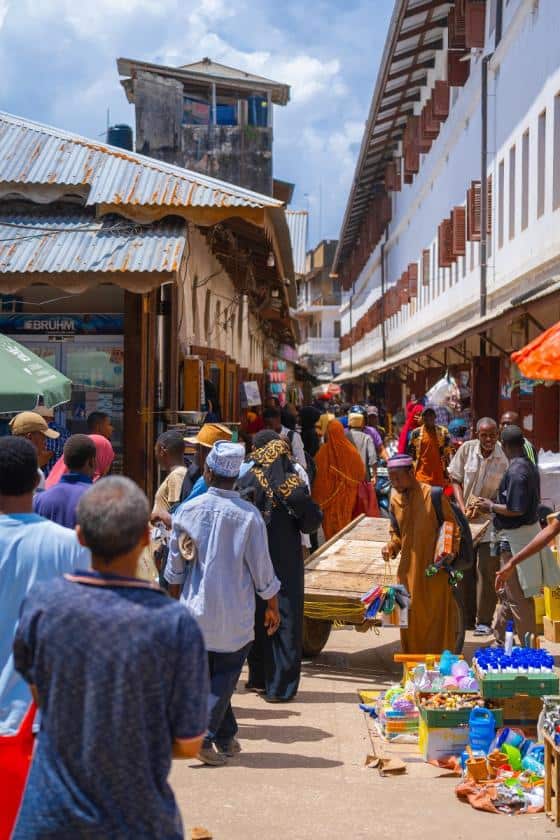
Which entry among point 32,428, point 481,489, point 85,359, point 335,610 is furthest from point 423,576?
point 85,359

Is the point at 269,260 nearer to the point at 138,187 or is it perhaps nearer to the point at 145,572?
the point at 138,187

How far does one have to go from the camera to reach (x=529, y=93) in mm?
17266

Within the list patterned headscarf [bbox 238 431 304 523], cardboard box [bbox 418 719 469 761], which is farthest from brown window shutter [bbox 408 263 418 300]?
cardboard box [bbox 418 719 469 761]

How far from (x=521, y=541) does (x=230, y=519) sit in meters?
3.51

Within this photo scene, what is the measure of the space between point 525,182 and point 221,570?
13449 millimetres

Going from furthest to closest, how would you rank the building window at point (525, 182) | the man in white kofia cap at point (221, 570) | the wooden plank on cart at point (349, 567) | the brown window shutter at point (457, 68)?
the brown window shutter at point (457, 68) < the building window at point (525, 182) < the wooden plank on cart at point (349, 567) < the man in white kofia cap at point (221, 570)

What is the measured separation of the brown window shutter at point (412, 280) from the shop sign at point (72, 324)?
874 inches

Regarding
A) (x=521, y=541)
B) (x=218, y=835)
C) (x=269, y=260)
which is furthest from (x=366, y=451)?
(x=218, y=835)

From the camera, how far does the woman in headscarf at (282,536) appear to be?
25.9ft

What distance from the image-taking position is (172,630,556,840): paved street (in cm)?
555

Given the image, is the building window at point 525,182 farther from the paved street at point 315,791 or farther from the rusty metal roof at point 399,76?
the paved street at point 315,791

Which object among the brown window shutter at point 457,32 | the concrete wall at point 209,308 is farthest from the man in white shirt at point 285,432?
the brown window shutter at point 457,32

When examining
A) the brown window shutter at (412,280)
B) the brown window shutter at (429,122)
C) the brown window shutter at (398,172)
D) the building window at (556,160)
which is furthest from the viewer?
the brown window shutter at (398,172)

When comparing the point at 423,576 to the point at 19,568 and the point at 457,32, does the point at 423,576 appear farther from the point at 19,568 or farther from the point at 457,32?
the point at 457,32
